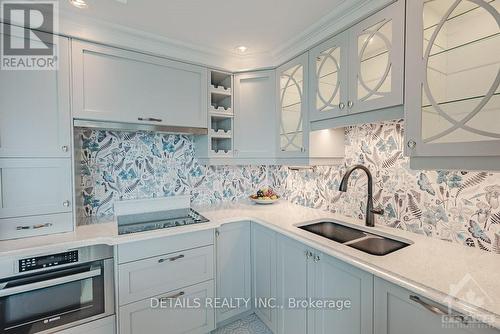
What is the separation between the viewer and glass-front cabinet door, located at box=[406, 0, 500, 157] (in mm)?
896

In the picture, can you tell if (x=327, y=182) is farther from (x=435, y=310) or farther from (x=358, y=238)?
(x=435, y=310)

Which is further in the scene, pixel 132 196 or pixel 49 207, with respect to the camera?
pixel 132 196

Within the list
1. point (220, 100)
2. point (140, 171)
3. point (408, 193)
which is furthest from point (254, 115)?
point (408, 193)

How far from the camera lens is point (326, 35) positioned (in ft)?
5.09

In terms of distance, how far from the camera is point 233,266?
1889mm

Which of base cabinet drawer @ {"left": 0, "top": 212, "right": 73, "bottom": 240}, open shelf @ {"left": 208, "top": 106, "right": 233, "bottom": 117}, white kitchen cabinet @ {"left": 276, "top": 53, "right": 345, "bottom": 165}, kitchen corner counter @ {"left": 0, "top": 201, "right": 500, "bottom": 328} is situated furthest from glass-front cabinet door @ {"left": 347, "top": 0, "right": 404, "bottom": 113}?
base cabinet drawer @ {"left": 0, "top": 212, "right": 73, "bottom": 240}

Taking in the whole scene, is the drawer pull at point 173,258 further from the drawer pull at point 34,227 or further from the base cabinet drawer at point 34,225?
the drawer pull at point 34,227

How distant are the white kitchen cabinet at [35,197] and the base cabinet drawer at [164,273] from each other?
0.51m

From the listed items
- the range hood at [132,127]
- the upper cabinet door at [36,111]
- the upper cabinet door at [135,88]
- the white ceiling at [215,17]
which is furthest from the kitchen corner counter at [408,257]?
the white ceiling at [215,17]

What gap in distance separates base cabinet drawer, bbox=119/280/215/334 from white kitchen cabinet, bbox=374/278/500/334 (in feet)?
3.87

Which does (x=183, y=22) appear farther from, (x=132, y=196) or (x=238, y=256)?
(x=238, y=256)

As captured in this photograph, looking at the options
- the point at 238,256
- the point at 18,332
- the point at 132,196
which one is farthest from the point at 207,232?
the point at 18,332

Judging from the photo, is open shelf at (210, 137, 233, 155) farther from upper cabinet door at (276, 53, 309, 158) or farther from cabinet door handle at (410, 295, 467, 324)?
cabinet door handle at (410, 295, 467, 324)

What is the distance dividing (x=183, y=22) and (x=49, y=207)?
4.85 ft
